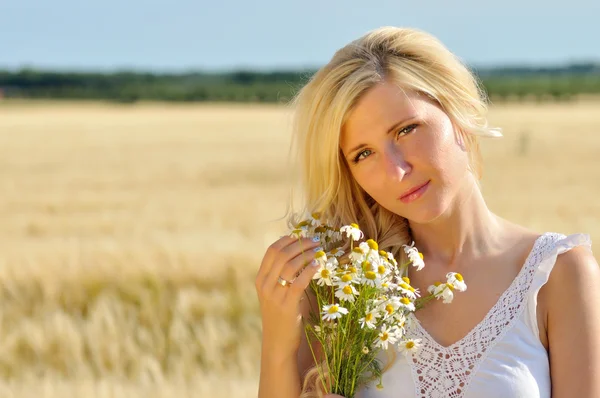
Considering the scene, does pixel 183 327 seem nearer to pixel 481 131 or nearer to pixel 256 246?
pixel 256 246

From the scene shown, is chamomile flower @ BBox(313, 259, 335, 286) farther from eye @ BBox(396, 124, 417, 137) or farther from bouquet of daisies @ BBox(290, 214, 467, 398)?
eye @ BBox(396, 124, 417, 137)

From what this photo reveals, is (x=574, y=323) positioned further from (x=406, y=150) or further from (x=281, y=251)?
(x=281, y=251)

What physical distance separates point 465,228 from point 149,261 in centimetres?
345

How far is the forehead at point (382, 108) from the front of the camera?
1.98 m

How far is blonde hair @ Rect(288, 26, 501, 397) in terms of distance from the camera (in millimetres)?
2006

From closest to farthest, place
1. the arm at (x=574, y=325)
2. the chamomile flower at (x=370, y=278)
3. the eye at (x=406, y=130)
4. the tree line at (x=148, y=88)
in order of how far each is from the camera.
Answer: the chamomile flower at (x=370, y=278)
the arm at (x=574, y=325)
the eye at (x=406, y=130)
the tree line at (x=148, y=88)

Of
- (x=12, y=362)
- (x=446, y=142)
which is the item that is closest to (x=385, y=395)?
(x=446, y=142)

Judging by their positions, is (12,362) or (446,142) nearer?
(446,142)

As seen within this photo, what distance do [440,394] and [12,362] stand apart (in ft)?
10.8

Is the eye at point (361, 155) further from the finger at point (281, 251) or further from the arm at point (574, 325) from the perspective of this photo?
the arm at point (574, 325)

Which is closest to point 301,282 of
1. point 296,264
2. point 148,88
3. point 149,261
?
point 296,264

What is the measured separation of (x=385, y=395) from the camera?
2.01 metres

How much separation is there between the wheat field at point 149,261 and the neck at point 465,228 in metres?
0.59

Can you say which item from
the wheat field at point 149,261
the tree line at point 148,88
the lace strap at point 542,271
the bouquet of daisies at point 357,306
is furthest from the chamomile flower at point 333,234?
the tree line at point 148,88
